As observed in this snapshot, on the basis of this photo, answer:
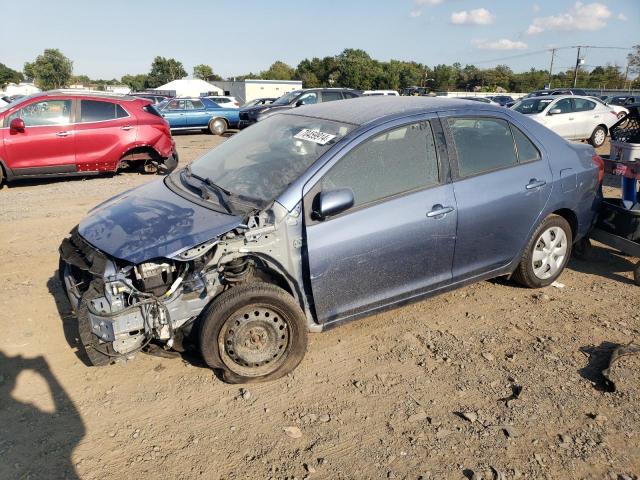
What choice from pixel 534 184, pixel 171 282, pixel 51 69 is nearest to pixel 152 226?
pixel 171 282

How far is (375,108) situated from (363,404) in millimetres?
2216

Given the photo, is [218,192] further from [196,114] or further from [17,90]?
[17,90]

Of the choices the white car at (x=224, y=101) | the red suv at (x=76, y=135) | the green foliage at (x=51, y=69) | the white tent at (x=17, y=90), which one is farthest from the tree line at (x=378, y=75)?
the red suv at (x=76, y=135)

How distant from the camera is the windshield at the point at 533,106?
1424cm

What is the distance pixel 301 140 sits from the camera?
12.1ft

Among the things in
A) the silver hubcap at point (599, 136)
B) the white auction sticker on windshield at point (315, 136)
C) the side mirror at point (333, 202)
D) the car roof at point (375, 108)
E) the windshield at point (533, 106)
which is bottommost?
the silver hubcap at point (599, 136)

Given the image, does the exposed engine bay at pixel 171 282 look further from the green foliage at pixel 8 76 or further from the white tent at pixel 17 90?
the green foliage at pixel 8 76

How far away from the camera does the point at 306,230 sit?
316 centimetres

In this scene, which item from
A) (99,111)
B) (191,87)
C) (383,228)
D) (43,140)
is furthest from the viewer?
(191,87)

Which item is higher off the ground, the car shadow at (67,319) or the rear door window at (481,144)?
the rear door window at (481,144)

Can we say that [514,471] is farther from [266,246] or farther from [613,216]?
[613,216]

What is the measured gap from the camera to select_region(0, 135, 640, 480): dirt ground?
2.57m

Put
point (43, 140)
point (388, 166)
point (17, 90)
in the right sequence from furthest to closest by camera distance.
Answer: point (17, 90) < point (43, 140) < point (388, 166)

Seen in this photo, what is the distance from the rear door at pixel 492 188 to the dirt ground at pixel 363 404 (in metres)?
0.58
